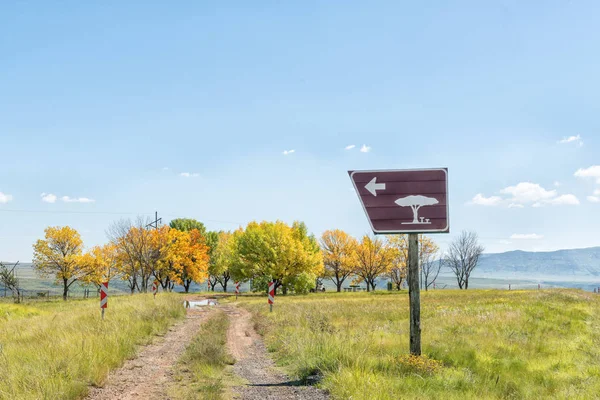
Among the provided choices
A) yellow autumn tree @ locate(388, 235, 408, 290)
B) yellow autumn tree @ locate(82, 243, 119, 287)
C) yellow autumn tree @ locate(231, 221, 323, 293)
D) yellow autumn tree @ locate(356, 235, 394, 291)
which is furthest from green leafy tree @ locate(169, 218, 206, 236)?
→ yellow autumn tree @ locate(388, 235, 408, 290)

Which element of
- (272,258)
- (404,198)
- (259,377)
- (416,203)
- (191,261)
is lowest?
(259,377)

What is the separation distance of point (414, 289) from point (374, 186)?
7.81ft

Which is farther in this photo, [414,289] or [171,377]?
[171,377]

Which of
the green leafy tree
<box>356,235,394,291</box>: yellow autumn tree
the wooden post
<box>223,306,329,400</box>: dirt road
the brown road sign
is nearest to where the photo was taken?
<box>223,306,329,400</box>: dirt road

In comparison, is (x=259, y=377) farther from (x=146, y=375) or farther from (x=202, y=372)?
(x=146, y=375)

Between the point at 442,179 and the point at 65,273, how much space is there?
73.4 meters

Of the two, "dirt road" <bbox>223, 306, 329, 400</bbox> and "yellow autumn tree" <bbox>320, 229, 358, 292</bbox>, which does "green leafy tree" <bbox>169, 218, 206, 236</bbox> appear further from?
"dirt road" <bbox>223, 306, 329, 400</bbox>

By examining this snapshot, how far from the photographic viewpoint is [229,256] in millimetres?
76000

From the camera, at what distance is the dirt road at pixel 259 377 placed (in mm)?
8039

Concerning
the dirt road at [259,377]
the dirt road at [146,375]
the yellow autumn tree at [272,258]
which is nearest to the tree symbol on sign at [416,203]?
the dirt road at [259,377]

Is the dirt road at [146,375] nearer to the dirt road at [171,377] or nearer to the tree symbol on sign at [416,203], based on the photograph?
the dirt road at [171,377]

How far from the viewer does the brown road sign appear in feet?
30.1

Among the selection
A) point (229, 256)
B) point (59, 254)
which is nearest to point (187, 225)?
point (229, 256)

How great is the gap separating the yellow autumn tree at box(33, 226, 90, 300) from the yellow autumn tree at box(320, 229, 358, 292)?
4455cm
